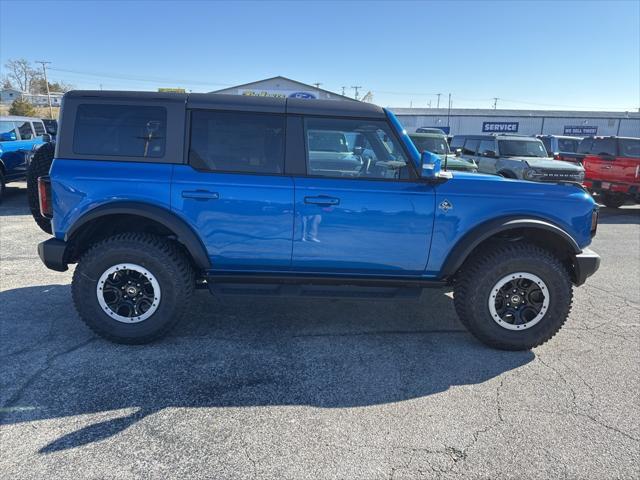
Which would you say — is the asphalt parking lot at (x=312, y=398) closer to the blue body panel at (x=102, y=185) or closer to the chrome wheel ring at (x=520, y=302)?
the chrome wheel ring at (x=520, y=302)

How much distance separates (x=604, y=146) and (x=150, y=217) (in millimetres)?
13096

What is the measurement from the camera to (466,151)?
1402cm

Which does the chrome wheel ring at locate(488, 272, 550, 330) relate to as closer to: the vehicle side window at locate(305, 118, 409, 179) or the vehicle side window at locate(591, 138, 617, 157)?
the vehicle side window at locate(305, 118, 409, 179)

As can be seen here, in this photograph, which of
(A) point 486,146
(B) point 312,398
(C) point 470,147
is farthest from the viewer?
(C) point 470,147

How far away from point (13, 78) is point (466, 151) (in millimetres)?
91530

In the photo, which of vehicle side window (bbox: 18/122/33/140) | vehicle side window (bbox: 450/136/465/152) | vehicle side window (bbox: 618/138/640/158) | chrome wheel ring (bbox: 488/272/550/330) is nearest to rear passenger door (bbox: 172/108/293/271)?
chrome wheel ring (bbox: 488/272/550/330)

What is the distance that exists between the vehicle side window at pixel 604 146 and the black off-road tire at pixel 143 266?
12.6 metres

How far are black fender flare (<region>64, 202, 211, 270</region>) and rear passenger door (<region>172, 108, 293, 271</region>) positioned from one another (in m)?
0.08

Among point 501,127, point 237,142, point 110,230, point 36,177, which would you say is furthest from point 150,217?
point 501,127

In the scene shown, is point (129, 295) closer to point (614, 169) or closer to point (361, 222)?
point (361, 222)

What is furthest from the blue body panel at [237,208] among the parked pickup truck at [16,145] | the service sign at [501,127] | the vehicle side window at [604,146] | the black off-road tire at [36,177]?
the service sign at [501,127]

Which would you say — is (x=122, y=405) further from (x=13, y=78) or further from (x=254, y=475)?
(x=13, y=78)

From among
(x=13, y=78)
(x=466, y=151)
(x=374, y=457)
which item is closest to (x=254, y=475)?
(x=374, y=457)

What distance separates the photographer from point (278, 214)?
354 centimetres
